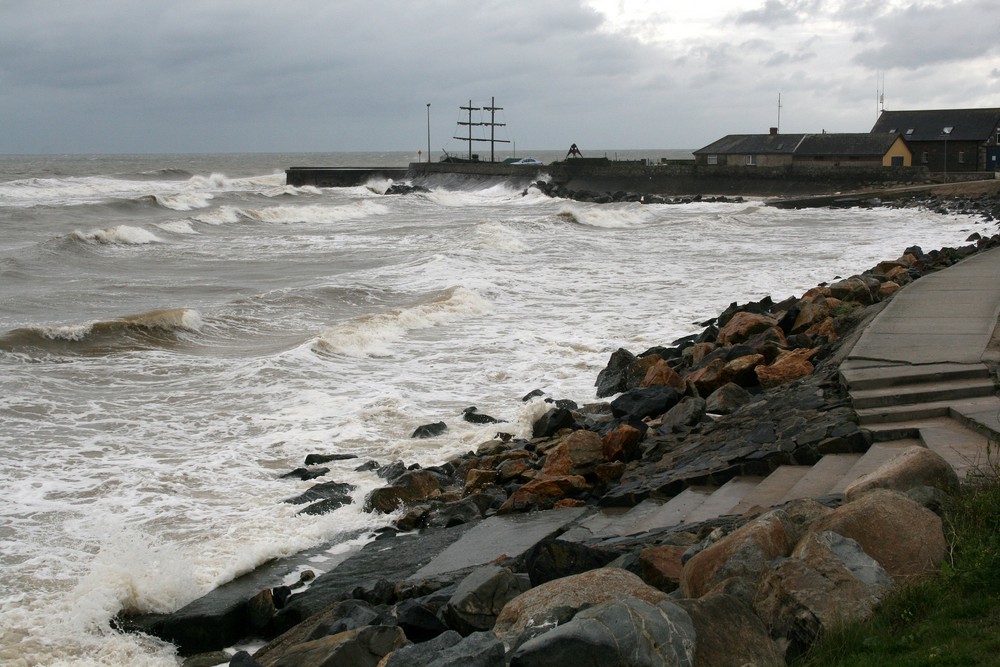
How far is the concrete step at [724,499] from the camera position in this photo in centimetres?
658

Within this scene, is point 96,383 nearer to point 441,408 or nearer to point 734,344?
point 441,408

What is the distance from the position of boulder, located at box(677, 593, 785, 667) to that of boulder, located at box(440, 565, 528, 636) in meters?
1.35

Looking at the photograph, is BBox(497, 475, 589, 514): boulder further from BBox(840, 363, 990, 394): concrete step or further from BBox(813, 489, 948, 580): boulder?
BBox(813, 489, 948, 580): boulder

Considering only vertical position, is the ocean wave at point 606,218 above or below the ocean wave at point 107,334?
above

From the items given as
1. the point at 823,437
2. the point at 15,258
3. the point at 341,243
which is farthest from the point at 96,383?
the point at 341,243

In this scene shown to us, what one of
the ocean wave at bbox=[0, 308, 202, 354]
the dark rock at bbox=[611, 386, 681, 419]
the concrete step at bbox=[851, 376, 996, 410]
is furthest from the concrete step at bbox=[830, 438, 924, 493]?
the ocean wave at bbox=[0, 308, 202, 354]

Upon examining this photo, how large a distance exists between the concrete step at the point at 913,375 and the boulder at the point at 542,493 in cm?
248

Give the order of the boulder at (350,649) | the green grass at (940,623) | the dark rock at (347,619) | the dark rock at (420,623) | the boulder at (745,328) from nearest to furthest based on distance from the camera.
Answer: the green grass at (940,623) → the boulder at (350,649) → the dark rock at (420,623) → the dark rock at (347,619) → the boulder at (745,328)

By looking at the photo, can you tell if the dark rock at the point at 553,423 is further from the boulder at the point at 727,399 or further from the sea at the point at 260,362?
the boulder at the point at 727,399

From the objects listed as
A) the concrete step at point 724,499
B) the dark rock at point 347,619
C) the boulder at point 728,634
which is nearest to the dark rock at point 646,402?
the concrete step at point 724,499

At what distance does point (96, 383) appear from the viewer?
13297 mm

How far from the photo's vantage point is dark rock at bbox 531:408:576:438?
10.2 m

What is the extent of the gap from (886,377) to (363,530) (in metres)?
4.55

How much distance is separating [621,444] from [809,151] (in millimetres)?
53835
